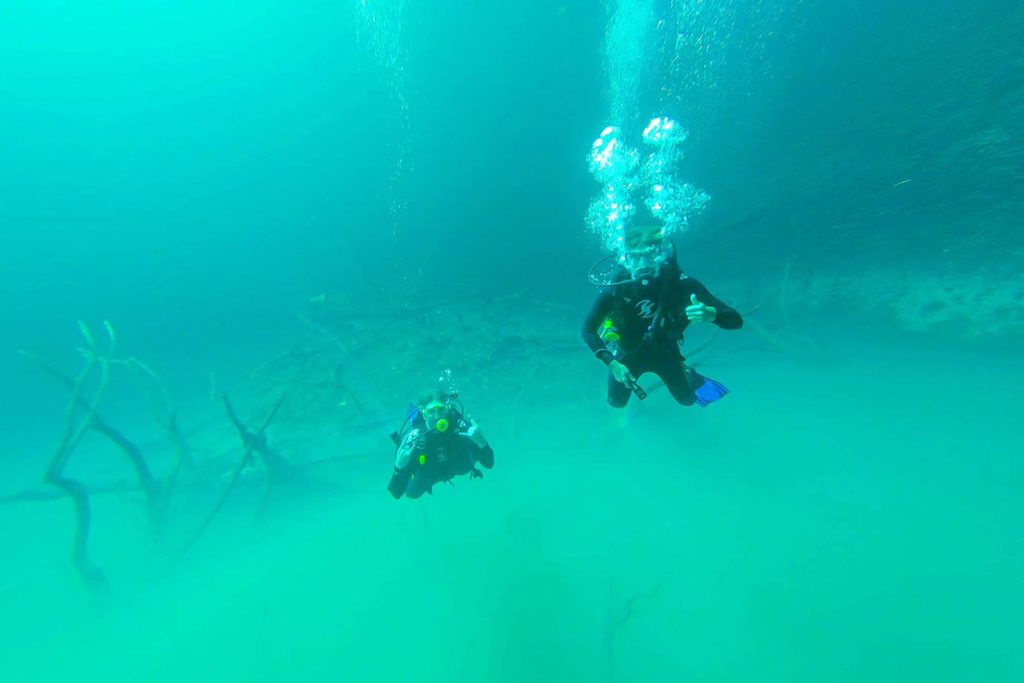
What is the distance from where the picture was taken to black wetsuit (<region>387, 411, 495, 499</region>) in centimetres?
549

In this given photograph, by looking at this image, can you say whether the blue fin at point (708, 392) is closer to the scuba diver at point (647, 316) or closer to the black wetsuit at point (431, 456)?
the scuba diver at point (647, 316)

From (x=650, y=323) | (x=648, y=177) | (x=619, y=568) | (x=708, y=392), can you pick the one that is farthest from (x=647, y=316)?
(x=648, y=177)

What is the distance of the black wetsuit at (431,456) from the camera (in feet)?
18.0

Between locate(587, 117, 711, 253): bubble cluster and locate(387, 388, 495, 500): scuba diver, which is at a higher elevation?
locate(587, 117, 711, 253): bubble cluster

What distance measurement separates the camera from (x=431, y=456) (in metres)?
5.58

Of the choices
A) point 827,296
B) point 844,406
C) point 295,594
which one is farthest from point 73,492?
point 827,296

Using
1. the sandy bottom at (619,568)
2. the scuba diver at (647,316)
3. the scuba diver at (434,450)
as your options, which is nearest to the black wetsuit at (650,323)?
the scuba diver at (647,316)

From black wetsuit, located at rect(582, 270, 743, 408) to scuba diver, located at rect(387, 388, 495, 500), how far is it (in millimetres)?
2060

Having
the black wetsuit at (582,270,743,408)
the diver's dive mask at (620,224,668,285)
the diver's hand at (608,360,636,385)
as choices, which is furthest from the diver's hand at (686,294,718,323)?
the diver's hand at (608,360,636,385)

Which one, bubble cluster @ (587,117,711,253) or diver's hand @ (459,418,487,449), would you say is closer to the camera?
diver's hand @ (459,418,487,449)

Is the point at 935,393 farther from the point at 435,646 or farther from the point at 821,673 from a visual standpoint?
the point at 435,646

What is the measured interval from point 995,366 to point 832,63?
9.38 metres

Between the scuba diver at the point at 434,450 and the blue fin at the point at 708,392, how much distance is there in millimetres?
2510

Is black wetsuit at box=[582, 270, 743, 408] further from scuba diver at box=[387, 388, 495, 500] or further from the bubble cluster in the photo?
the bubble cluster
